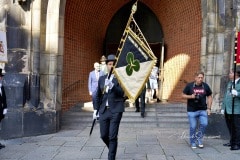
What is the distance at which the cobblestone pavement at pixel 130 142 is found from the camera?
623cm

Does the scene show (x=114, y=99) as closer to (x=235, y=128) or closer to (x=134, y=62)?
(x=134, y=62)

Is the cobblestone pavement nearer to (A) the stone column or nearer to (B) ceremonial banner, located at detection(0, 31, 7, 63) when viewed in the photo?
(A) the stone column

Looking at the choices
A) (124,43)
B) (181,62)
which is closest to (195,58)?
(181,62)

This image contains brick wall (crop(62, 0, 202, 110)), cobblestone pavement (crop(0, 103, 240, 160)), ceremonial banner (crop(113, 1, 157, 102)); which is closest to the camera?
ceremonial banner (crop(113, 1, 157, 102))

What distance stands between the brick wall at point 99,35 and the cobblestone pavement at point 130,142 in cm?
126

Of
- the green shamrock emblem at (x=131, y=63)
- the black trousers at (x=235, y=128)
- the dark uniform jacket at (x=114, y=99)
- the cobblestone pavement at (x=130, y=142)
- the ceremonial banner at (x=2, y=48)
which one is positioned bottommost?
the cobblestone pavement at (x=130, y=142)

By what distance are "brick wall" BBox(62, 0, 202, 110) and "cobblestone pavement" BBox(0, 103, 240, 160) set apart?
1.26 metres

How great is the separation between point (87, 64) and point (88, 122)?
9.46ft

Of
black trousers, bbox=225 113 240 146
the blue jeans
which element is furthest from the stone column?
the blue jeans

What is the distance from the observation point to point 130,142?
24.7 feet

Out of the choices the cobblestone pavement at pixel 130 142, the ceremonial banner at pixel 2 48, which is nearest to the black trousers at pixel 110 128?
the cobblestone pavement at pixel 130 142

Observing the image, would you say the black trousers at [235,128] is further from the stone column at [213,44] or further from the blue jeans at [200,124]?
the stone column at [213,44]

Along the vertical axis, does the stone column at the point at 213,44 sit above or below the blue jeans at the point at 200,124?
above

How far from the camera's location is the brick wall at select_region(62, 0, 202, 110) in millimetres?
10875
